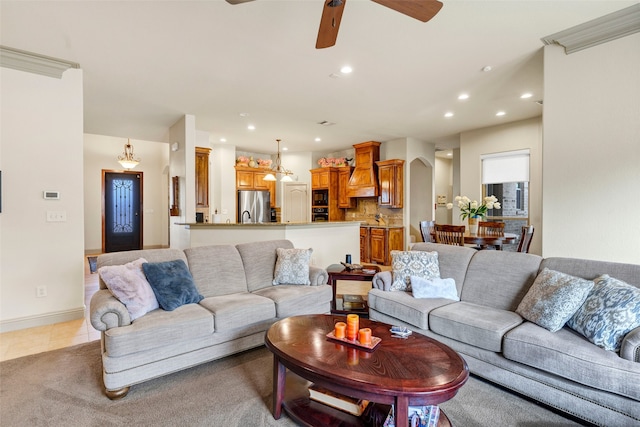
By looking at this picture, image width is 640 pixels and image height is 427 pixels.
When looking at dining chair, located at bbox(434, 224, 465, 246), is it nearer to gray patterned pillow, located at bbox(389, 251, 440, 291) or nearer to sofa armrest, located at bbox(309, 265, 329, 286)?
gray patterned pillow, located at bbox(389, 251, 440, 291)

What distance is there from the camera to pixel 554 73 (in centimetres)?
305

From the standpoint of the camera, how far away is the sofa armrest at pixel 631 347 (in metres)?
1.69

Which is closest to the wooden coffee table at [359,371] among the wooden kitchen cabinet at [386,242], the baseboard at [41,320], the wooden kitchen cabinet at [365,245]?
the baseboard at [41,320]

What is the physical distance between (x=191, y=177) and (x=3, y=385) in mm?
3650

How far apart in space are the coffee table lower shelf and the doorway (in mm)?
8230

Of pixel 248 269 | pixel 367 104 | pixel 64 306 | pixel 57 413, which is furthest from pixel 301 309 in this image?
pixel 367 104

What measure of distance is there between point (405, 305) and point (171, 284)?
2039 mm

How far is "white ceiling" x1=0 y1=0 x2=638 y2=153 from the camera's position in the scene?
8.29 ft

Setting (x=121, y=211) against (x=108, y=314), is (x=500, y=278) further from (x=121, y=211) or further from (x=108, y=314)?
(x=121, y=211)

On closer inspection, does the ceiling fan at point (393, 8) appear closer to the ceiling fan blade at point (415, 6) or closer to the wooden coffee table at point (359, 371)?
the ceiling fan blade at point (415, 6)

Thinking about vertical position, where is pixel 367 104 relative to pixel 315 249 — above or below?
above

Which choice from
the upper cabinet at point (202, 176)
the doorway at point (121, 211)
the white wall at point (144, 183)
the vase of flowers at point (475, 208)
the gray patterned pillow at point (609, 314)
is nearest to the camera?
the gray patterned pillow at point (609, 314)

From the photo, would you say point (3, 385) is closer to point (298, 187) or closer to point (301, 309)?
point (301, 309)

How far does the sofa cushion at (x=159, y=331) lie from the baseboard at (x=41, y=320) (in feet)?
6.66
